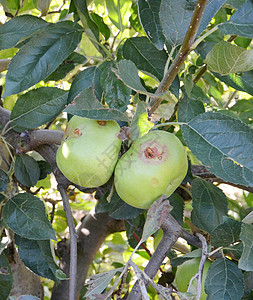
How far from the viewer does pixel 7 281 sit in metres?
0.95

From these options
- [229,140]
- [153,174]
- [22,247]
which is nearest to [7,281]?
[22,247]

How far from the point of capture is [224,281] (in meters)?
0.80

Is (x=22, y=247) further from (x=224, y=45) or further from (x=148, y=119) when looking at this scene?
(x=224, y=45)

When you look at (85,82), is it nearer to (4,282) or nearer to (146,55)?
(146,55)

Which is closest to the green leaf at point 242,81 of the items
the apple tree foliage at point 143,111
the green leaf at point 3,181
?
the apple tree foliage at point 143,111

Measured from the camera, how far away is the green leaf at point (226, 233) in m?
0.81

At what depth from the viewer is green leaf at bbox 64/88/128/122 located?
0.69m

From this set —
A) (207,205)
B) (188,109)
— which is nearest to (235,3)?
(188,109)

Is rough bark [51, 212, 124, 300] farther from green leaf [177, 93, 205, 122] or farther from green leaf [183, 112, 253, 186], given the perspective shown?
green leaf [183, 112, 253, 186]

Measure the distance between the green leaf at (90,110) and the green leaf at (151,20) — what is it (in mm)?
178

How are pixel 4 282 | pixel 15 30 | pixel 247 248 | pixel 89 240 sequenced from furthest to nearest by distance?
pixel 89 240
pixel 4 282
pixel 15 30
pixel 247 248

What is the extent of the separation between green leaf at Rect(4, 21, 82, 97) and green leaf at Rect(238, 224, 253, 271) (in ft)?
1.52

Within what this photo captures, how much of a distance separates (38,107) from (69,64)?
0.42ft

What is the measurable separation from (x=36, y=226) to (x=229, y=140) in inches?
17.2
